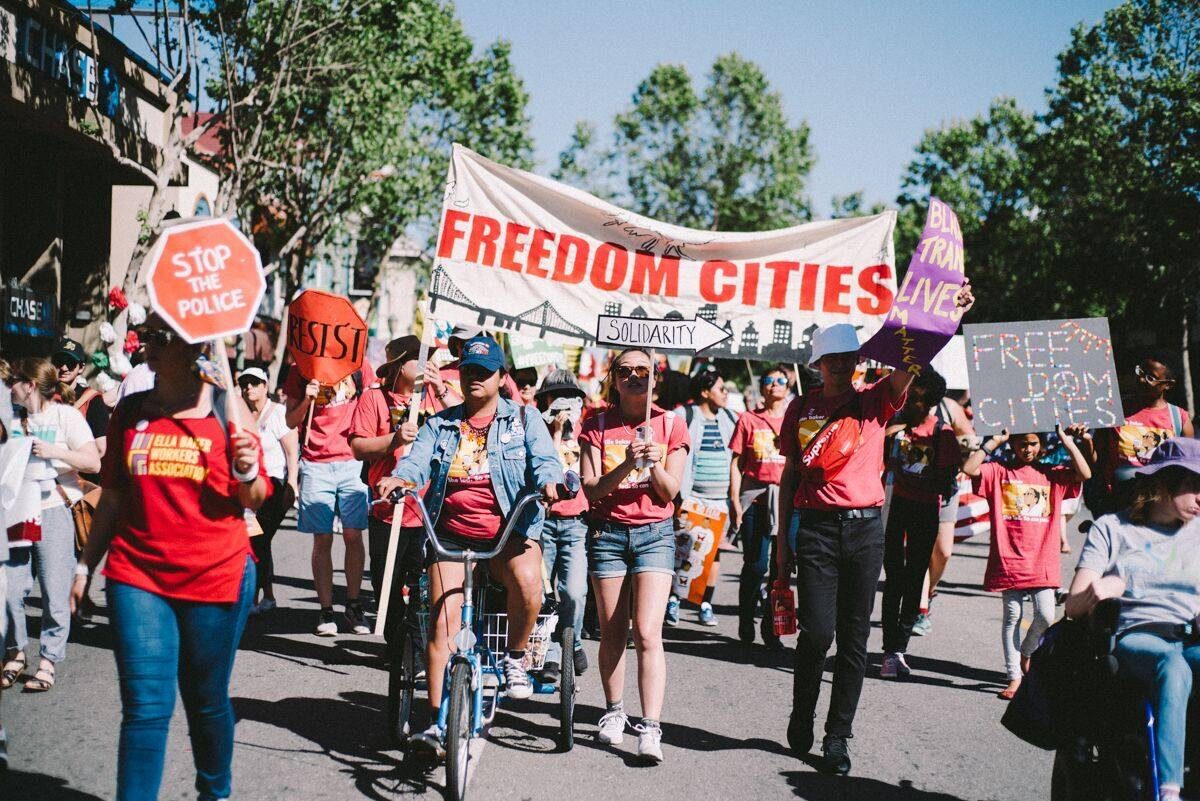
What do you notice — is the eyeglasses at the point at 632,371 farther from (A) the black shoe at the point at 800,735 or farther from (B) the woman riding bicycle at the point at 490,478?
(A) the black shoe at the point at 800,735

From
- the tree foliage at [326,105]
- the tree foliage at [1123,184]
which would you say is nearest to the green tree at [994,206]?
the tree foliage at [1123,184]

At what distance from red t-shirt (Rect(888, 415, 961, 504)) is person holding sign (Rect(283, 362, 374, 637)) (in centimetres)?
393


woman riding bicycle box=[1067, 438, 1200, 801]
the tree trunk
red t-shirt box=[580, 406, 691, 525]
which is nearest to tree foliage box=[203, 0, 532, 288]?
red t-shirt box=[580, 406, 691, 525]

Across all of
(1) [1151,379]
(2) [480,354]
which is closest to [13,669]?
(2) [480,354]

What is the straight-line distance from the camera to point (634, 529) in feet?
18.7

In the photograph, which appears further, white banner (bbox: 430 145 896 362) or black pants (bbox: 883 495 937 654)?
black pants (bbox: 883 495 937 654)

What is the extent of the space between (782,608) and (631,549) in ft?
3.01

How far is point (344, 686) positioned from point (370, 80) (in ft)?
48.4

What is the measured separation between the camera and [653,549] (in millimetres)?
5699

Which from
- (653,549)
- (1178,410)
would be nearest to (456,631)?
(653,549)

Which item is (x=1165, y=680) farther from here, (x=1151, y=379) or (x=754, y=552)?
(x=754, y=552)

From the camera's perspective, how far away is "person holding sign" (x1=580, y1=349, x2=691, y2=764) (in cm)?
559

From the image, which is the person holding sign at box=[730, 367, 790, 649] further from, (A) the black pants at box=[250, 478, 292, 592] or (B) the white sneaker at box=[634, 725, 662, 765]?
(A) the black pants at box=[250, 478, 292, 592]

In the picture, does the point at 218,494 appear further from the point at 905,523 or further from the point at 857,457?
the point at 905,523
